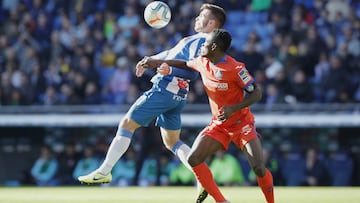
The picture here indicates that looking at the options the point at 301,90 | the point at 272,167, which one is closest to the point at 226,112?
the point at 301,90

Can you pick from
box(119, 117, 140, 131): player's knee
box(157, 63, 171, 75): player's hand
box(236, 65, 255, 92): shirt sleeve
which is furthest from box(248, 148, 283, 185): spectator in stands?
box(236, 65, 255, 92): shirt sleeve

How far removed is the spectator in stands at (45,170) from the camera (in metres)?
20.5

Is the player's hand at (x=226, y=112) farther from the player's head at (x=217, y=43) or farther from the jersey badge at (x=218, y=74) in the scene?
the player's head at (x=217, y=43)

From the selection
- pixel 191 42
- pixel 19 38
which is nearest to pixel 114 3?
pixel 19 38

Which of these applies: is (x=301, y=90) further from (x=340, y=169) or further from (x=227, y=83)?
(x=227, y=83)

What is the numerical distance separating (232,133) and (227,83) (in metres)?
0.55

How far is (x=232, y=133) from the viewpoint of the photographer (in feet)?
32.7

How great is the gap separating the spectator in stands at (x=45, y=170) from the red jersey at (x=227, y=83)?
10942mm

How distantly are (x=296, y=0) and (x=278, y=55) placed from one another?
7.20ft

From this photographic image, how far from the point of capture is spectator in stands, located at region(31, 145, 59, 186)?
20.5 meters

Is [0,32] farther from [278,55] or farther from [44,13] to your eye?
[278,55]

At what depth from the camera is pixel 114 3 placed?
22.7m

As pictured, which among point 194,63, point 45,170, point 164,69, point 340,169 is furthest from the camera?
point 45,170

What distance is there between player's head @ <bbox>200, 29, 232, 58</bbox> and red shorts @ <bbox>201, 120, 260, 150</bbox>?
766 millimetres
